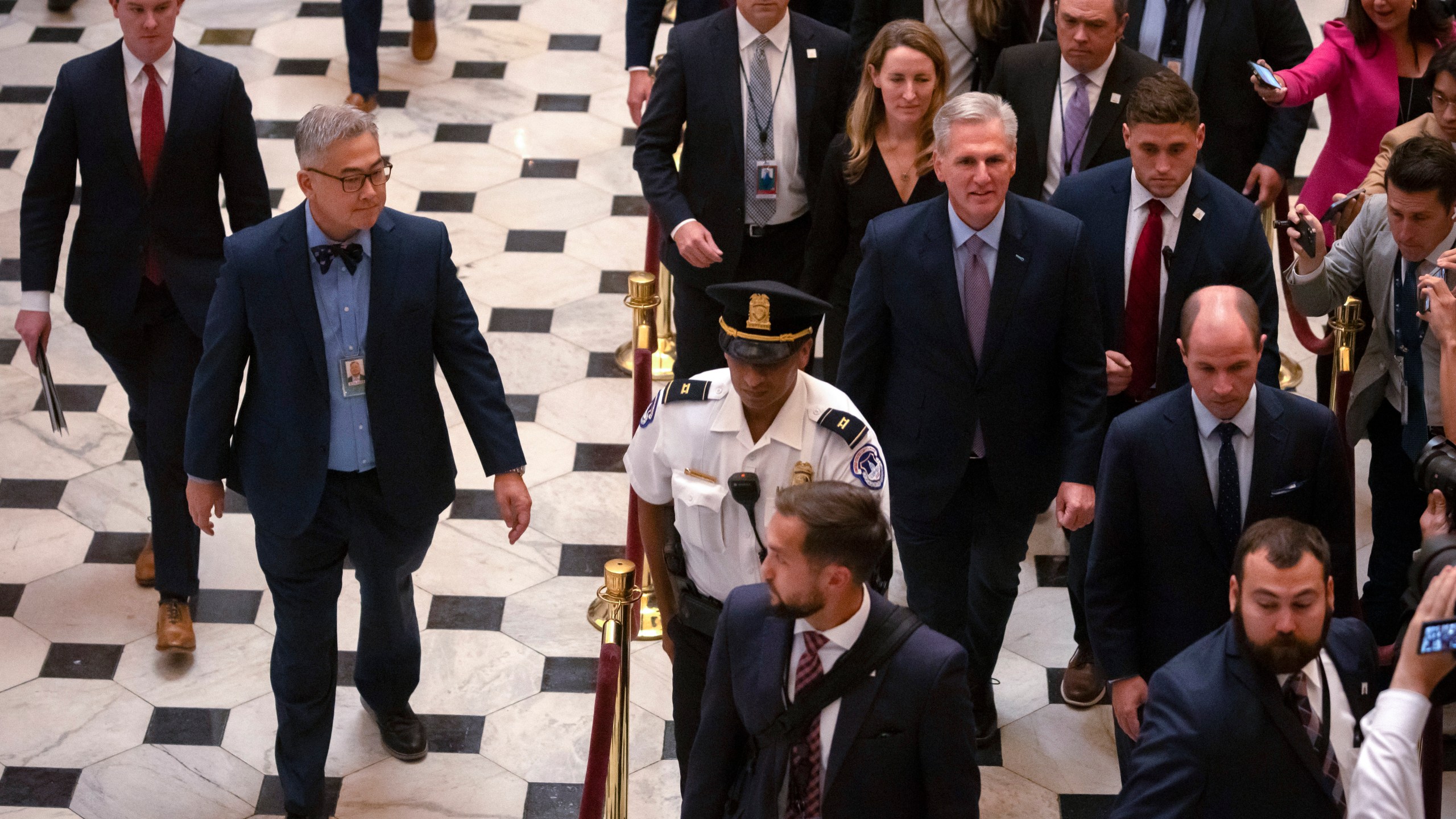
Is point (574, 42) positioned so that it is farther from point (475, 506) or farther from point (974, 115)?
point (974, 115)

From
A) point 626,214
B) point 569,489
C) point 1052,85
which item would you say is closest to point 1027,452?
point 1052,85

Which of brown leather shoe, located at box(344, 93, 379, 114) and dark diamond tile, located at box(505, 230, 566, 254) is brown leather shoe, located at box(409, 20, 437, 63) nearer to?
brown leather shoe, located at box(344, 93, 379, 114)

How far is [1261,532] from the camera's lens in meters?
3.09

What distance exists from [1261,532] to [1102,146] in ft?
7.32

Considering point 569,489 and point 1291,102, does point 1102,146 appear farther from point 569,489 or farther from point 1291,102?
point 569,489

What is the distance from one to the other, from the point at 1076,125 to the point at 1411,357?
47.4 inches

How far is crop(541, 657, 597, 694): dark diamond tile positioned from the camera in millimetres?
5188

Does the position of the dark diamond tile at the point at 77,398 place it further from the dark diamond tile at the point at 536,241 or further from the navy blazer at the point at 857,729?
the navy blazer at the point at 857,729

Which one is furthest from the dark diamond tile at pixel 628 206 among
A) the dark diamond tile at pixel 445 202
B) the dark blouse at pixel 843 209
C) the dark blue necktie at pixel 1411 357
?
the dark blue necktie at pixel 1411 357

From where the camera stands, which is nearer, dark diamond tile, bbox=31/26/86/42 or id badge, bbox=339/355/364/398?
id badge, bbox=339/355/364/398

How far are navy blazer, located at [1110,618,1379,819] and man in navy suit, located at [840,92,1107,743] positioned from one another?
1169 millimetres

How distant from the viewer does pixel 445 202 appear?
26.0 ft

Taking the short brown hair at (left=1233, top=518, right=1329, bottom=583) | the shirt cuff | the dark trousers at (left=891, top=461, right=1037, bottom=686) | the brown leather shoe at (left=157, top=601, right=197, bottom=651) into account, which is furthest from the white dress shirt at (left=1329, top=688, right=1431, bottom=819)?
the shirt cuff

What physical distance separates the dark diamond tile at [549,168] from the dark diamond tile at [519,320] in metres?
1.23
